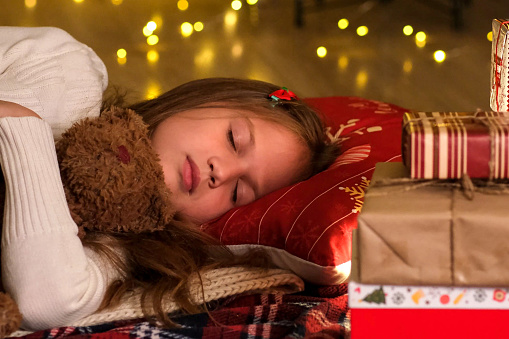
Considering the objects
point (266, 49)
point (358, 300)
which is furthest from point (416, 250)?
point (266, 49)

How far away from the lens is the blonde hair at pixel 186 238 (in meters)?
1.15

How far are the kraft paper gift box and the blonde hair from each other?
0.42 meters

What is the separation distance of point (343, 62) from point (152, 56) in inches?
32.1

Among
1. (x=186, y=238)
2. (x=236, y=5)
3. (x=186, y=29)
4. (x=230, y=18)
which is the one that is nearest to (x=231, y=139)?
(x=186, y=238)

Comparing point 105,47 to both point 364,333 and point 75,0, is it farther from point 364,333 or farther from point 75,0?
point 364,333

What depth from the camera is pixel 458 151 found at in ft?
2.46

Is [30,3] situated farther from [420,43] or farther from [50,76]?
[50,76]

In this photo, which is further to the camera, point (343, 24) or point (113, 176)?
point (343, 24)

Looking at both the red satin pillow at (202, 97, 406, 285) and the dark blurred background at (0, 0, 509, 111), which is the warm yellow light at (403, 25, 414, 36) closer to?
the dark blurred background at (0, 0, 509, 111)

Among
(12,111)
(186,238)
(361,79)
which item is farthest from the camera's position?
(361,79)

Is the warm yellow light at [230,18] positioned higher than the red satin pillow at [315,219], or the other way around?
the warm yellow light at [230,18]

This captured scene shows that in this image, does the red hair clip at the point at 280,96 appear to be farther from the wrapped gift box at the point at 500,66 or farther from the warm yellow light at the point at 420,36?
the warm yellow light at the point at 420,36

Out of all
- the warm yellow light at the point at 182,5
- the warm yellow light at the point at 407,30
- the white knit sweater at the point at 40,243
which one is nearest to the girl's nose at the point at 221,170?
the white knit sweater at the point at 40,243

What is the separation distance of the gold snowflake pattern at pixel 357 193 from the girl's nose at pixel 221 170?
0.21 meters
